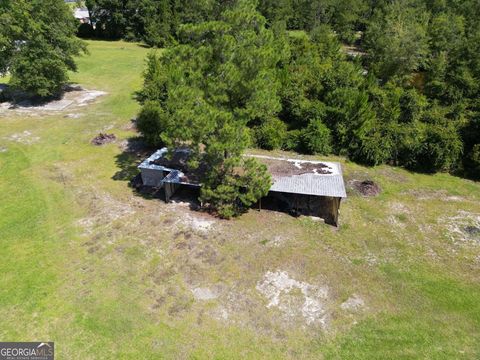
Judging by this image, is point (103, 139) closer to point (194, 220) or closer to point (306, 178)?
point (194, 220)

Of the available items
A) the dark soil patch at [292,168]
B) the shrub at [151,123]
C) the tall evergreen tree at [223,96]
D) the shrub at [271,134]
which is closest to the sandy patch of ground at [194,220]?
the tall evergreen tree at [223,96]

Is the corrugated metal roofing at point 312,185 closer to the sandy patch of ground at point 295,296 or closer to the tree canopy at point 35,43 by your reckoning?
the sandy patch of ground at point 295,296

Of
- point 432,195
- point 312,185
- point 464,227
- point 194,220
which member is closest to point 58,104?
point 194,220

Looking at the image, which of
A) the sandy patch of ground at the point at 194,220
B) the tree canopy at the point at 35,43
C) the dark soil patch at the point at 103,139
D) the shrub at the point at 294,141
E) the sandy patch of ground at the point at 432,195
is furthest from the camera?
the tree canopy at the point at 35,43

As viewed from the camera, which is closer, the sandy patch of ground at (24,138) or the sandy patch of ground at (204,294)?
the sandy patch of ground at (204,294)

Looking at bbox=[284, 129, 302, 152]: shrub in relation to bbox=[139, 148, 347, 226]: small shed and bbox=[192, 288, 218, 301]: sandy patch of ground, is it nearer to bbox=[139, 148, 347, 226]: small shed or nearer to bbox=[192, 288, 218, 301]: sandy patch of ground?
bbox=[139, 148, 347, 226]: small shed

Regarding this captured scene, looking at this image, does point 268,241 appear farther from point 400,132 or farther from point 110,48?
point 110,48
